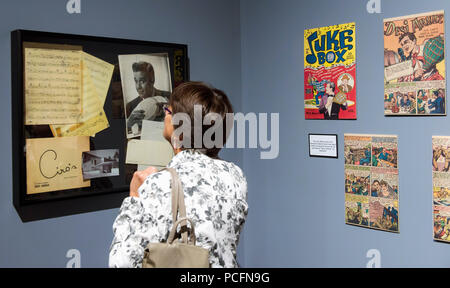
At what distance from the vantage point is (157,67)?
210 cm

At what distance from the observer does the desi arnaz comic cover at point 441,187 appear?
180 centimetres

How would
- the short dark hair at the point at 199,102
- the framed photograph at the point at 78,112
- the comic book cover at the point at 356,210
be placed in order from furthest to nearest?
the comic book cover at the point at 356,210
the framed photograph at the point at 78,112
the short dark hair at the point at 199,102

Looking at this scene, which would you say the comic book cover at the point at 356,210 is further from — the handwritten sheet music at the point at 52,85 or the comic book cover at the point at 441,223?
the handwritten sheet music at the point at 52,85

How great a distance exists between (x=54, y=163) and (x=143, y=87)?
1.64ft

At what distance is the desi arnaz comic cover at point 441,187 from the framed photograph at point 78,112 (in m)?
1.12

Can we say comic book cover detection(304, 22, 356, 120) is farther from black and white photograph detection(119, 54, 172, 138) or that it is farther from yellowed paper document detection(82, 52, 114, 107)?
yellowed paper document detection(82, 52, 114, 107)

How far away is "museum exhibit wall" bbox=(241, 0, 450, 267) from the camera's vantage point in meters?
1.89

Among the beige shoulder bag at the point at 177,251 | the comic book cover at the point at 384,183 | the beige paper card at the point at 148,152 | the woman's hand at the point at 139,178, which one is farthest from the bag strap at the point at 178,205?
the comic book cover at the point at 384,183

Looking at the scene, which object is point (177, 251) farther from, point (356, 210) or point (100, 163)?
point (356, 210)

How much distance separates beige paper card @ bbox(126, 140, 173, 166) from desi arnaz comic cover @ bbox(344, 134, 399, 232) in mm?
790

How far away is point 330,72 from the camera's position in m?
2.15

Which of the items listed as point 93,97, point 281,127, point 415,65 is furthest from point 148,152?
point 415,65

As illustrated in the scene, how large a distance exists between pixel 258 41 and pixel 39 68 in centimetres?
114
